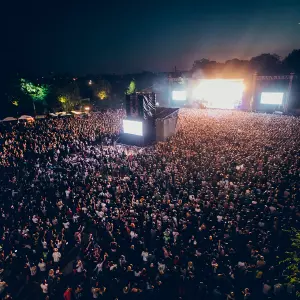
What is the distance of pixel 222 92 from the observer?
1654 inches

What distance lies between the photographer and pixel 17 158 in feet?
53.3

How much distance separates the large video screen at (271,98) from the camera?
36.7 meters

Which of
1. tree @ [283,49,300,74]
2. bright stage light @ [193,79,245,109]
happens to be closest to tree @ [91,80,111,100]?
bright stage light @ [193,79,245,109]

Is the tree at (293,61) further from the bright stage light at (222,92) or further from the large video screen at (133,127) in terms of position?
the large video screen at (133,127)

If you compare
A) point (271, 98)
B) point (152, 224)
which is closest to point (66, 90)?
point (271, 98)

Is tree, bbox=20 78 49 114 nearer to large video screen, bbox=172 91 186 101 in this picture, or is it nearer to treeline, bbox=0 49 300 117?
treeline, bbox=0 49 300 117

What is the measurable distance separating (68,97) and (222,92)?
2769 cm

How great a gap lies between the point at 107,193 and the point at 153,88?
179 feet

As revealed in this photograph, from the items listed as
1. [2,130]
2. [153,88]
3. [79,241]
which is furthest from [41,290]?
[153,88]

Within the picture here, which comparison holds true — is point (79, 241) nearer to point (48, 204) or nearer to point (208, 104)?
point (48, 204)

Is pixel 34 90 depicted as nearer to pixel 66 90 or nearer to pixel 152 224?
pixel 66 90

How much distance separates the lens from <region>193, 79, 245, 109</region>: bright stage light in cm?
4069

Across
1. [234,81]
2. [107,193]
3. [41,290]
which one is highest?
[234,81]

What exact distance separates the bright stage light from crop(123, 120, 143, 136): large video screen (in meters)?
26.1
